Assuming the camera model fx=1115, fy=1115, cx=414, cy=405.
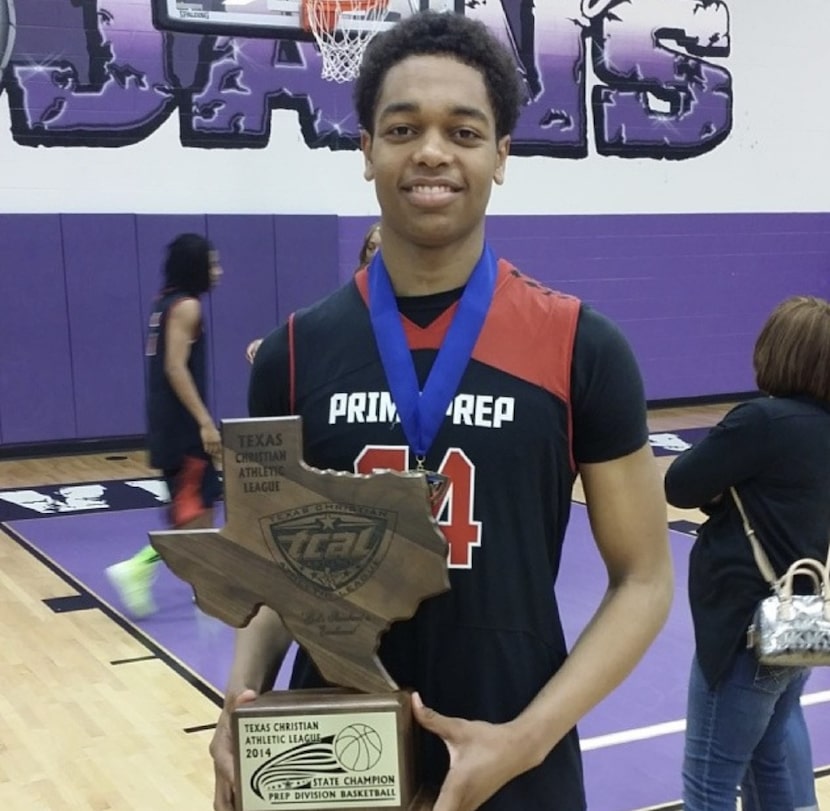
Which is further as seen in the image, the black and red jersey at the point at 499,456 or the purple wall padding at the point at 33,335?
the purple wall padding at the point at 33,335

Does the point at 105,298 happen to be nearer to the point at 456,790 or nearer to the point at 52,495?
the point at 52,495

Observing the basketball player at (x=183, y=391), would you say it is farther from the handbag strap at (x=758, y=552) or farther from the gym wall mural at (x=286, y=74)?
the gym wall mural at (x=286, y=74)

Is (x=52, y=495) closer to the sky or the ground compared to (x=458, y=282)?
closer to the ground

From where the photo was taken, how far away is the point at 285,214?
8398mm

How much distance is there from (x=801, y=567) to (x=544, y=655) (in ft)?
3.68

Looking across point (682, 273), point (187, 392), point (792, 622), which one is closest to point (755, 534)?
point (792, 622)

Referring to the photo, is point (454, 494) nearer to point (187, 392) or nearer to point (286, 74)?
point (187, 392)

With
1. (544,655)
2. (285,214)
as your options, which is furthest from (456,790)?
(285,214)

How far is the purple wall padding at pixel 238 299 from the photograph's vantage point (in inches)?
321

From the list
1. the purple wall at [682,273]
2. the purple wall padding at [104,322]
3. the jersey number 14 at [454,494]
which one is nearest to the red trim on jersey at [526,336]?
the jersey number 14 at [454,494]

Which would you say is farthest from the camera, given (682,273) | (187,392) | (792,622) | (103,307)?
(682,273)

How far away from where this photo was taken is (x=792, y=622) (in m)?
2.13

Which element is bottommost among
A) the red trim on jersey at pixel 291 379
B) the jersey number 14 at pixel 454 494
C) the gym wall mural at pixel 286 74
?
the jersey number 14 at pixel 454 494

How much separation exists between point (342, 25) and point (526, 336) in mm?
7403
